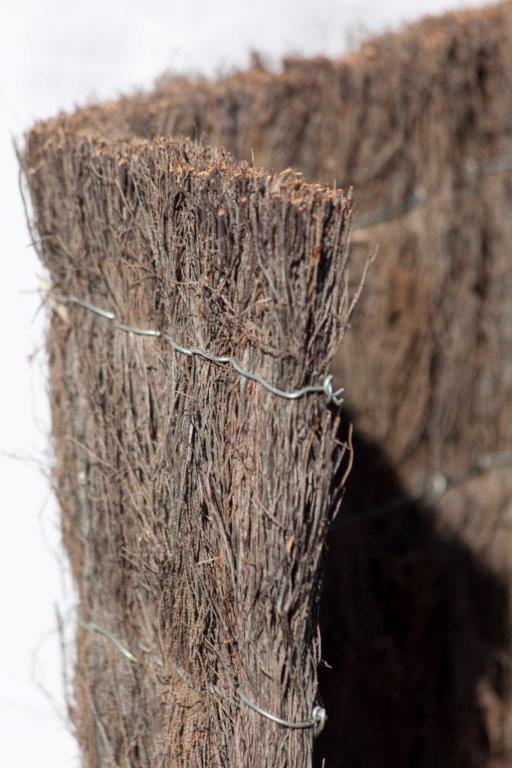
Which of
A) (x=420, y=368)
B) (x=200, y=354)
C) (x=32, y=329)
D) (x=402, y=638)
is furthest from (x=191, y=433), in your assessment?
(x=402, y=638)

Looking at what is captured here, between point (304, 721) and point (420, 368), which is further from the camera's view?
point (420, 368)

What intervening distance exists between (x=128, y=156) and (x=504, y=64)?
175 centimetres

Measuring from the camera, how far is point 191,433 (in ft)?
4.99

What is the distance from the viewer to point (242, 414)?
1417 millimetres

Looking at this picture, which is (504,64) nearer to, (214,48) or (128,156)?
(214,48)

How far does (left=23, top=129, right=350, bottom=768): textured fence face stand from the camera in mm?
1344

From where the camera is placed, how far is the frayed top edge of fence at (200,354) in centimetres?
135

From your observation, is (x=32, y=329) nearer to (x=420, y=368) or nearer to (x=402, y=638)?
(x=420, y=368)

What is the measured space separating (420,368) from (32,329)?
1.18 meters

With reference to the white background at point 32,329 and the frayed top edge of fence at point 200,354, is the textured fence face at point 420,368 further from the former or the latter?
the frayed top edge of fence at point 200,354

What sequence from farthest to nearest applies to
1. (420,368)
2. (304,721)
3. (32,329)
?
(420,368)
(32,329)
(304,721)

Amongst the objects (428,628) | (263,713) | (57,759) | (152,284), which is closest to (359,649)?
(428,628)

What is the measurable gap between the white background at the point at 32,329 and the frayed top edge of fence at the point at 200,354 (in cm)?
50

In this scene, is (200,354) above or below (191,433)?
above
